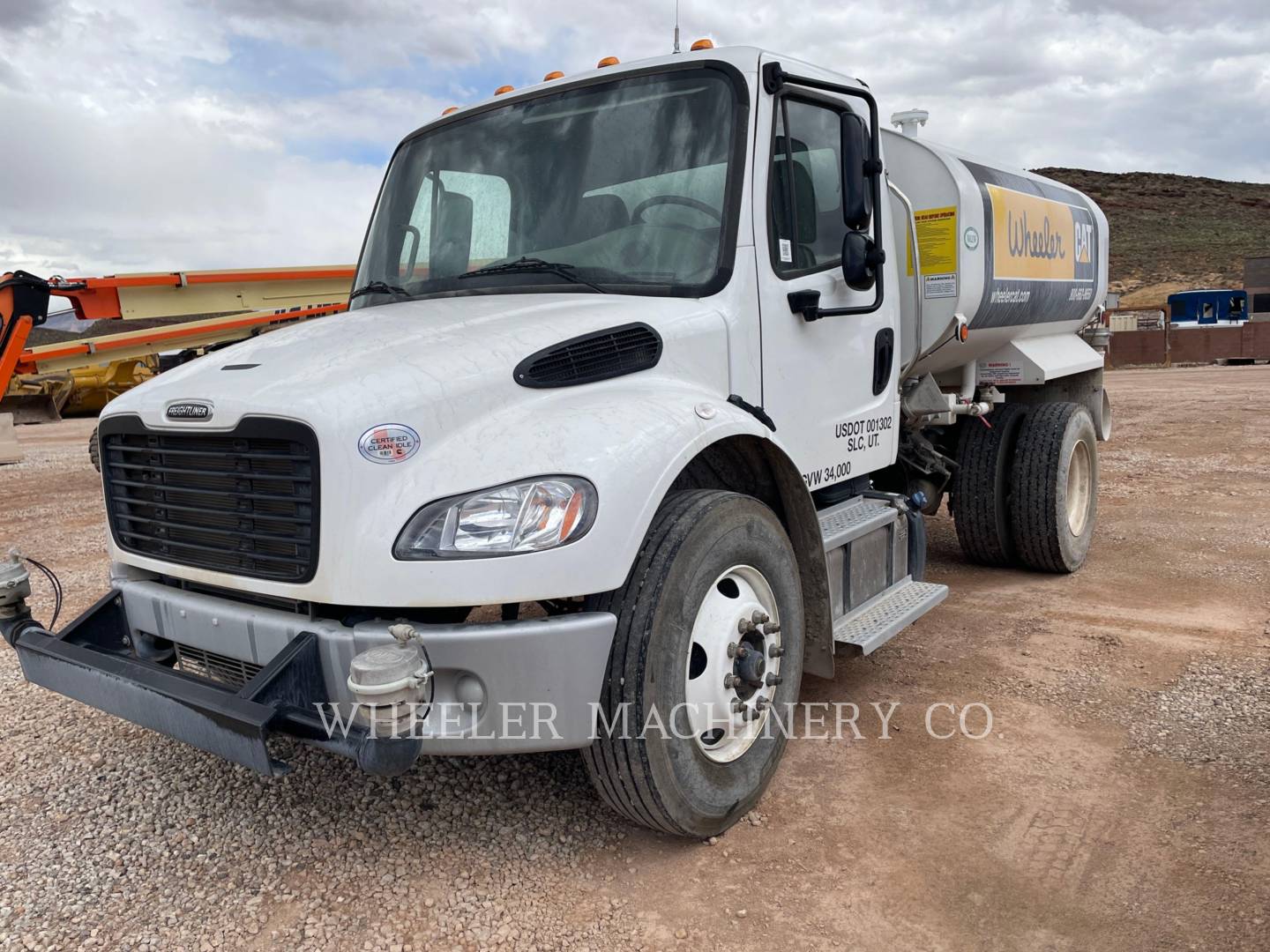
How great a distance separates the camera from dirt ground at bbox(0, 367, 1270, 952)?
2.87 metres

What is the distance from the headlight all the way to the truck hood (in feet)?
0.90

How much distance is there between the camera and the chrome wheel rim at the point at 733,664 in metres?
3.20

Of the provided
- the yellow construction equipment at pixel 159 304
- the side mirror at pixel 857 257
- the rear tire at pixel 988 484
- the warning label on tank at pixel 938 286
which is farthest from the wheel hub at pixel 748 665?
the yellow construction equipment at pixel 159 304

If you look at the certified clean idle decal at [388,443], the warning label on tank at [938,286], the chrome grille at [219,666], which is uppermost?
the warning label on tank at [938,286]

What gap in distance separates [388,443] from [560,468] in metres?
0.47

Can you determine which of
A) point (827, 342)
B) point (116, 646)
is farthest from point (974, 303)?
point (116, 646)

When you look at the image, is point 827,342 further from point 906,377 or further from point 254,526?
point 254,526

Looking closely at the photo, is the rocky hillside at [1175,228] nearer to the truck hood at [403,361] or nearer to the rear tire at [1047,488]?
the rear tire at [1047,488]

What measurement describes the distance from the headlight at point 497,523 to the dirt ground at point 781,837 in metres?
1.11

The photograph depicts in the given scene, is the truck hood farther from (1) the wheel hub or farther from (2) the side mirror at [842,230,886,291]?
(1) the wheel hub

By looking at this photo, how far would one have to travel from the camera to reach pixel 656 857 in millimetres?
3230

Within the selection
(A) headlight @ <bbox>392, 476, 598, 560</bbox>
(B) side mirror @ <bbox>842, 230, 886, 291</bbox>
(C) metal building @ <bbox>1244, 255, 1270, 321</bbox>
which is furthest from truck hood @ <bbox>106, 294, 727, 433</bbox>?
(C) metal building @ <bbox>1244, 255, 1270, 321</bbox>

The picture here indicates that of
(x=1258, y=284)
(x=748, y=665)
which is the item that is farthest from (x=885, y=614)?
(x=1258, y=284)

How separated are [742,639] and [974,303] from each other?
9.09 feet
